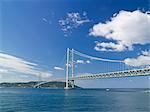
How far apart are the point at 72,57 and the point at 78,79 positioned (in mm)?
5813

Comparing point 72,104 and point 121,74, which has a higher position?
point 121,74

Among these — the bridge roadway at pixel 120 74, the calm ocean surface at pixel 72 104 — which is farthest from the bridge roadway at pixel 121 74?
the calm ocean surface at pixel 72 104

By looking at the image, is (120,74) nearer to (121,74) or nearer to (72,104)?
(121,74)

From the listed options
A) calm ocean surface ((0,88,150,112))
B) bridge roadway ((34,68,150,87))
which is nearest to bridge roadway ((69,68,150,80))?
bridge roadway ((34,68,150,87))

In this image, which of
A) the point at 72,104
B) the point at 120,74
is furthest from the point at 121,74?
the point at 72,104

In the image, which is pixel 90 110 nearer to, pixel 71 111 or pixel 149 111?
pixel 71 111

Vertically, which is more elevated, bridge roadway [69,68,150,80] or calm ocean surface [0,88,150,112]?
bridge roadway [69,68,150,80]

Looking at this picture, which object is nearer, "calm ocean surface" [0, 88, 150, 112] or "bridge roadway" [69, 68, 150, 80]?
"calm ocean surface" [0, 88, 150, 112]

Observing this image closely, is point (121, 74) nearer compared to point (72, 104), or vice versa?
point (72, 104)

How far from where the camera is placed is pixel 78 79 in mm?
46438

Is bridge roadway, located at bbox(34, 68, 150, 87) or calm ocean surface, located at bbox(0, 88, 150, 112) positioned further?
bridge roadway, located at bbox(34, 68, 150, 87)

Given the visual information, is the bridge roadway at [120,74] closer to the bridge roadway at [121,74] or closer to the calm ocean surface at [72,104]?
the bridge roadway at [121,74]

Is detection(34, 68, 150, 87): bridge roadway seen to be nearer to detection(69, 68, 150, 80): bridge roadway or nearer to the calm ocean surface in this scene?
detection(69, 68, 150, 80): bridge roadway

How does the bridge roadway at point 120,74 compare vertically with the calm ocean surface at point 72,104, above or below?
above
